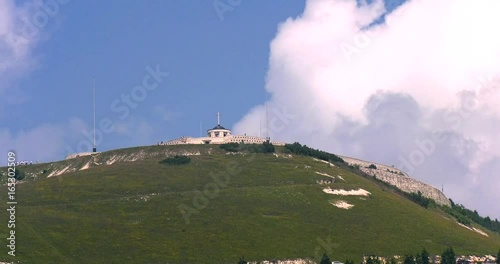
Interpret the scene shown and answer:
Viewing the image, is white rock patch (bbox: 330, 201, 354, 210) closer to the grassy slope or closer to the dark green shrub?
the grassy slope

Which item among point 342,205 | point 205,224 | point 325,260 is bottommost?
point 325,260

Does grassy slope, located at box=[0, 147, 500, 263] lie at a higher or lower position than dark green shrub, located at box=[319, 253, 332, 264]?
higher

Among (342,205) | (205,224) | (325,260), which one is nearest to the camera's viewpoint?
(325,260)

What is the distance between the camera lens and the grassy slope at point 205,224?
5901 inches

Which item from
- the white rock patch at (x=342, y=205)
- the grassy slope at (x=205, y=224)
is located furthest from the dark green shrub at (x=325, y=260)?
the white rock patch at (x=342, y=205)

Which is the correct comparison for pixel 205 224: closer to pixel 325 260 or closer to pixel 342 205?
pixel 325 260

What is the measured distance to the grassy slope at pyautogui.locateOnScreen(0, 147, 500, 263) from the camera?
150 metres

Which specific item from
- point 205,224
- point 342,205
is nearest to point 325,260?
point 205,224

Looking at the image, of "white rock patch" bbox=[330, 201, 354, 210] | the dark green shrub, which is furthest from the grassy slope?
the dark green shrub

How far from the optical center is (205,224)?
543ft

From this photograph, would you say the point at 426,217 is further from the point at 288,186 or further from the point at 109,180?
the point at 109,180

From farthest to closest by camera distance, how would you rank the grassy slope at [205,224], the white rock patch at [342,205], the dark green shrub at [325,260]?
the white rock patch at [342,205]
the grassy slope at [205,224]
the dark green shrub at [325,260]

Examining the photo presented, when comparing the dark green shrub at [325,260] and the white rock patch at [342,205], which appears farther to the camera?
the white rock patch at [342,205]

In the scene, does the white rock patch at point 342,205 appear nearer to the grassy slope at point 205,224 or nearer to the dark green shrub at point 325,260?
the grassy slope at point 205,224
